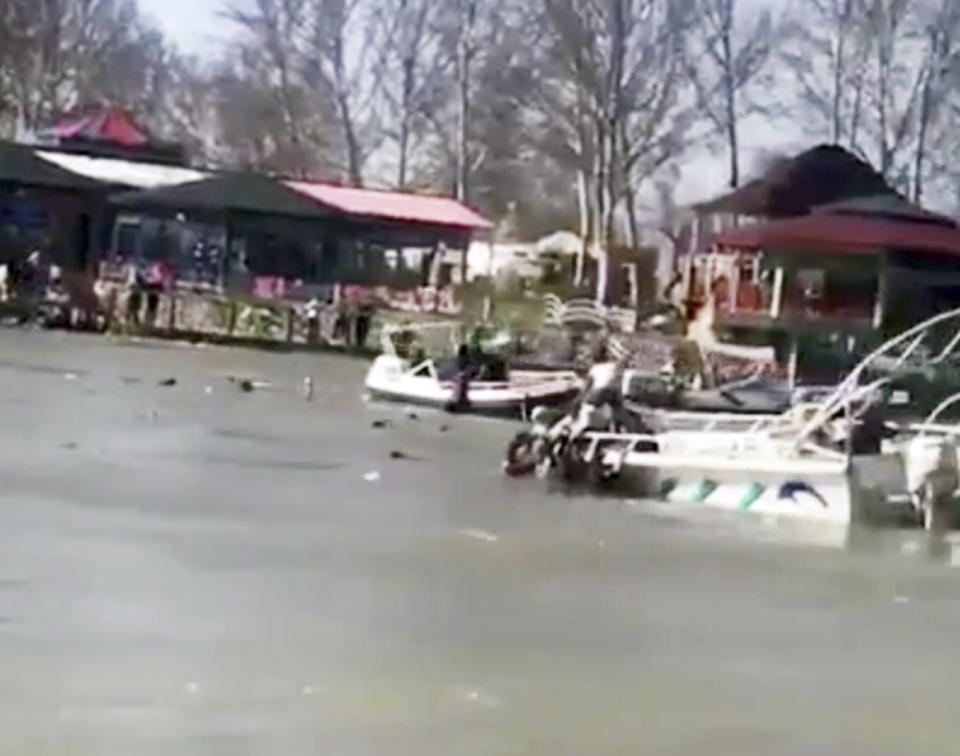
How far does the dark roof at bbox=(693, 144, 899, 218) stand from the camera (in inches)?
2936

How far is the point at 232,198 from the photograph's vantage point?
227 feet

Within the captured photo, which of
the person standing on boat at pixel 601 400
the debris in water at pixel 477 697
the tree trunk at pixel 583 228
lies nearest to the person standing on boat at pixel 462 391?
the person standing on boat at pixel 601 400

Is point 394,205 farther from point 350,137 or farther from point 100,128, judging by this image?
point 350,137

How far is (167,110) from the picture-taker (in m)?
106

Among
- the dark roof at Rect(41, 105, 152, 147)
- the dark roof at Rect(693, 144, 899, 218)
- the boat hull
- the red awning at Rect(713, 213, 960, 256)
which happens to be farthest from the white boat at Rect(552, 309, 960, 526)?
the dark roof at Rect(41, 105, 152, 147)

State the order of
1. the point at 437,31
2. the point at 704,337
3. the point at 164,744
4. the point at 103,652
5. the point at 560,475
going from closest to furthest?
the point at 164,744, the point at 103,652, the point at 560,475, the point at 704,337, the point at 437,31

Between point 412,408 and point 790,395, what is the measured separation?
6445 millimetres

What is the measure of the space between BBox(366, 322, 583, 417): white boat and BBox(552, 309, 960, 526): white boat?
13.4 meters

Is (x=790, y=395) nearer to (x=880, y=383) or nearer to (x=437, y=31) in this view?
(x=880, y=383)

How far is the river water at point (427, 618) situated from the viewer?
14.2 metres

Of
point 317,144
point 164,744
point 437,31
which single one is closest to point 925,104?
point 437,31

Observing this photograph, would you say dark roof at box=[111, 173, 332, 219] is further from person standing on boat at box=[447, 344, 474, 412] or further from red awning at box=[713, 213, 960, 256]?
person standing on boat at box=[447, 344, 474, 412]

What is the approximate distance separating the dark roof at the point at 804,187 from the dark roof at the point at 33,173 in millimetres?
17509

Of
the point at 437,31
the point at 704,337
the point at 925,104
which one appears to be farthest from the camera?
the point at 437,31
